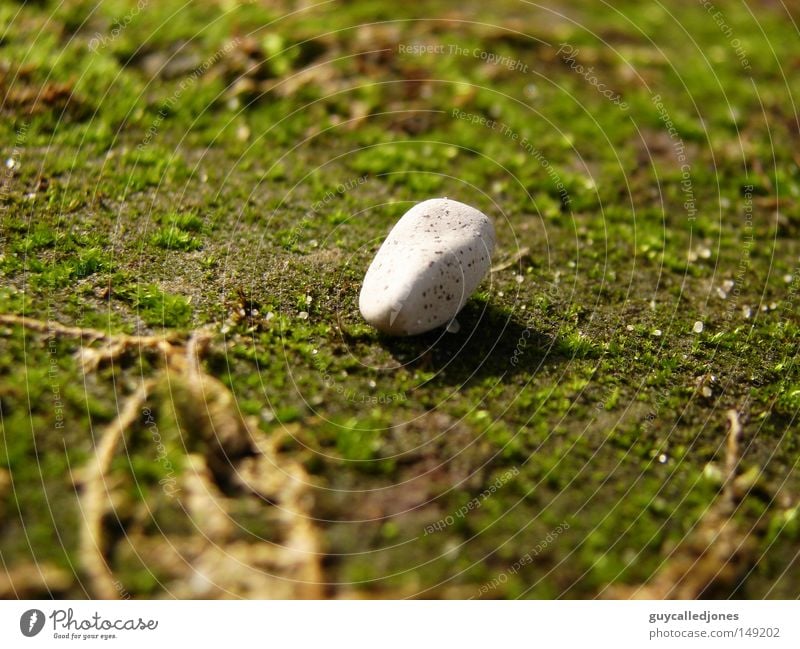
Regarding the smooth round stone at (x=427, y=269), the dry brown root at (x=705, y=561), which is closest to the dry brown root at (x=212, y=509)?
the smooth round stone at (x=427, y=269)

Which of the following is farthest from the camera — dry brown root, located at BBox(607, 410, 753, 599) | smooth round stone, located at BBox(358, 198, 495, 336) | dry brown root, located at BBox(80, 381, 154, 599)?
smooth round stone, located at BBox(358, 198, 495, 336)

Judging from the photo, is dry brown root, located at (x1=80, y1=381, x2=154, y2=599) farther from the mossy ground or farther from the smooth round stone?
the smooth round stone

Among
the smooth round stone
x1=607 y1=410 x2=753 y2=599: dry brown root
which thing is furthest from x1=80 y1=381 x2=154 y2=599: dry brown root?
x1=607 y1=410 x2=753 y2=599: dry brown root

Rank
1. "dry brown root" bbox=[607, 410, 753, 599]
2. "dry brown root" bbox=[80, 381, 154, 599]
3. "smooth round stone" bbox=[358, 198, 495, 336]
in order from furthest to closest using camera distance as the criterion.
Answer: "smooth round stone" bbox=[358, 198, 495, 336] < "dry brown root" bbox=[607, 410, 753, 599] < "dry brown root" bbox=[80, 381, 154, 599]

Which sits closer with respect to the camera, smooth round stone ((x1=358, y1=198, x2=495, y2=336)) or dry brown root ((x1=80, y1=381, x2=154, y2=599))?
dry brown root ((x1=80, y1=381, x2=154, y2=599))

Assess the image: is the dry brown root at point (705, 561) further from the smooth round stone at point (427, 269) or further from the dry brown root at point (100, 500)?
the dry brown root at point (100, 500)
